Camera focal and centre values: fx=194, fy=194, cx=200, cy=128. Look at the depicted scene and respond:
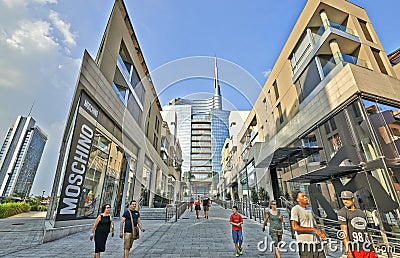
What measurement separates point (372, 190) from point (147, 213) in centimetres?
1388

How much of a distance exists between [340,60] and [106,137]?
1346 centimetres

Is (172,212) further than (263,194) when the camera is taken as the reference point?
No

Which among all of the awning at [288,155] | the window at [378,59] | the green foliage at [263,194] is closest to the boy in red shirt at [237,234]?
the awning at [288,155]

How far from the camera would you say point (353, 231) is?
303 cm

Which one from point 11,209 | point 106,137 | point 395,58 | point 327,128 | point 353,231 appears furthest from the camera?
point 11,209

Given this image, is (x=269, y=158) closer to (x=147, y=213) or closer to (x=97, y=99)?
(x=147, y=213)

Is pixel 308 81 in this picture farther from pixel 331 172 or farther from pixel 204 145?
pixel 204 145

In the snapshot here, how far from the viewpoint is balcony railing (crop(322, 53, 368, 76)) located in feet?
31.6

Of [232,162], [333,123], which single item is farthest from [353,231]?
[232,162]

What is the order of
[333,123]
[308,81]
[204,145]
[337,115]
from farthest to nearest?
[204,145] < [308,81] < [333,123] < [337,115]

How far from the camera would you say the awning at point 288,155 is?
11323mm

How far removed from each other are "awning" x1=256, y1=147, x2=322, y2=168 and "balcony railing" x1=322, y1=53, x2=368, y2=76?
446cm

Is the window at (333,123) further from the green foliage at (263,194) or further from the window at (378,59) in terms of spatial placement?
the green foliage at (263,194)

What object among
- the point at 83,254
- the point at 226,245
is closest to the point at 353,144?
the point at 226,245
